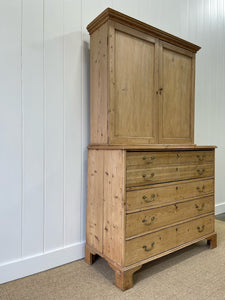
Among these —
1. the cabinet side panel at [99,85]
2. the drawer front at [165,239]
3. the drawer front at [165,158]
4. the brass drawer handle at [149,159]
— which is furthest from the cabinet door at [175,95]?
the drawer front at [165,239]

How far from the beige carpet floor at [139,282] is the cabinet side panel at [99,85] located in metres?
0.94

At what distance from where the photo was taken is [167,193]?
162 cm

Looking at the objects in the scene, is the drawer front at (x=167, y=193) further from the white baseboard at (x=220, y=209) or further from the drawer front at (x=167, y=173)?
the white baseboard at (x=220, y=209)

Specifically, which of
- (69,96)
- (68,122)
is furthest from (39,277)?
(69,96)

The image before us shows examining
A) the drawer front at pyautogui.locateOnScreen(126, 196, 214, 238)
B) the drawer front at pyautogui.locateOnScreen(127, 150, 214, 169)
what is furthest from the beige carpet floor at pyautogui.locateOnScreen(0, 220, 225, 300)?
the drawer front at pyautogui.locateOnScreen(127, 150, 214, 169)

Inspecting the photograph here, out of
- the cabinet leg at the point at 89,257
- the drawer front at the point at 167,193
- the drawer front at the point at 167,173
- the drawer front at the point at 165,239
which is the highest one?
the drawer front at the point at 167,173

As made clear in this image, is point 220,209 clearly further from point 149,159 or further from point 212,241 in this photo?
point 149,159

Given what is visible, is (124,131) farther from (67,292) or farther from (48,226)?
(67,292)

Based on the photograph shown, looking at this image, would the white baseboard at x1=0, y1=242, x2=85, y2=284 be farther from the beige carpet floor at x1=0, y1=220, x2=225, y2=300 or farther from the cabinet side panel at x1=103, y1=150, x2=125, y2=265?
the cabinet side panel at x1=103, y1=150, x2=125, y2=265

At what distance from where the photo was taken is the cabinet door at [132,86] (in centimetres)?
157

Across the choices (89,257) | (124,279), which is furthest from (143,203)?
(89,257)

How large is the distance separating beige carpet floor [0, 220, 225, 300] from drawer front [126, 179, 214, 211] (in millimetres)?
499

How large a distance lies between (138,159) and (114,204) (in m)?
0.33

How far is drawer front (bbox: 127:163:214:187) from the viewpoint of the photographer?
1429 millimetres
